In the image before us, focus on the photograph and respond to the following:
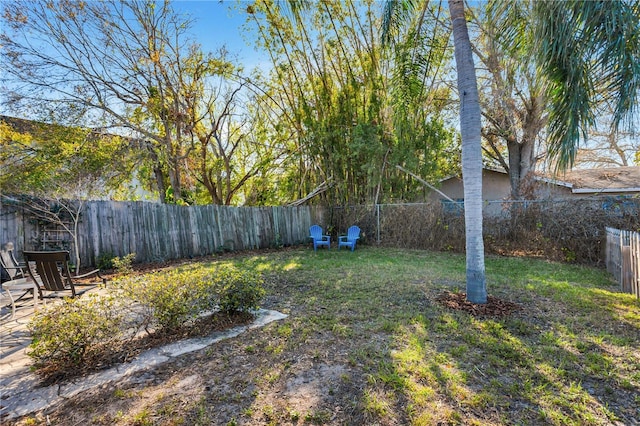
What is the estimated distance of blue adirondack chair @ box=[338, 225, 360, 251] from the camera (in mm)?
8852

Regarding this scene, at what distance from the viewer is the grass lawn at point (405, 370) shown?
5.79 feet

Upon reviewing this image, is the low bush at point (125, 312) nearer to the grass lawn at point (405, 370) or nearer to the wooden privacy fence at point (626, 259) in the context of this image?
the grass lawn at point (405, 370)

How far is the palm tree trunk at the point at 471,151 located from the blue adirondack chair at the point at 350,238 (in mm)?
5303

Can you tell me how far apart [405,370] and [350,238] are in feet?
22.5

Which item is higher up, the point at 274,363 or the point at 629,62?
the point at 629,62

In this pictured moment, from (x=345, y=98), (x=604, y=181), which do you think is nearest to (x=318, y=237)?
(x=345, y=98)

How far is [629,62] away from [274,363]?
4.31 meters

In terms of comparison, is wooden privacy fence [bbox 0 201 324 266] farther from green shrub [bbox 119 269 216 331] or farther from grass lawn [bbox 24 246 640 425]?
grass lawn [bbox 24 246 640 425]

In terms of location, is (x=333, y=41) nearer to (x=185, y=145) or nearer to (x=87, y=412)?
(x=185, y=145)

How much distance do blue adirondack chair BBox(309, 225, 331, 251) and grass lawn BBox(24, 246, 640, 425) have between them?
504 cm

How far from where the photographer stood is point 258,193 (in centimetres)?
1284

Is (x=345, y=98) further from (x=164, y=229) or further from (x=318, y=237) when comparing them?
(x=164, y=229)

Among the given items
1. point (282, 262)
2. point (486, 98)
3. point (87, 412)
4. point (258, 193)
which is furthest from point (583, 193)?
point (87, 412)

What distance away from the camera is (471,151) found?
136 inches
